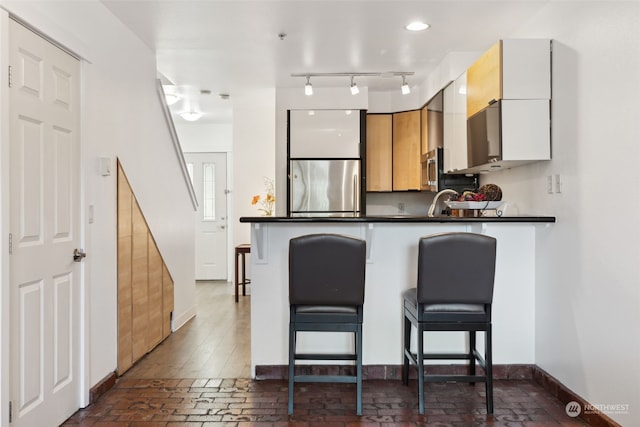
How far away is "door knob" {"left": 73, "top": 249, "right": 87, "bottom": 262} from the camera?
2.83 metres

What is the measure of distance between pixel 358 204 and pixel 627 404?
3.60m

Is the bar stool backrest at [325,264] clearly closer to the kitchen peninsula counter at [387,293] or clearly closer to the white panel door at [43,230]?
the kitchen peninsula counter at [387,293]

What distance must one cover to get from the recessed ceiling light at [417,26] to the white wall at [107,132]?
2131 millimetres

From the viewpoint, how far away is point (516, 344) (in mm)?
3350

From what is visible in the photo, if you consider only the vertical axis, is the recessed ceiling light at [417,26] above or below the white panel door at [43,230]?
above

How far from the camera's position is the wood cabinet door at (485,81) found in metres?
3.13

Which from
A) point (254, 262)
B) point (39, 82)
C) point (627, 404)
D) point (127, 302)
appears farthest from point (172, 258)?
point (627, 404)

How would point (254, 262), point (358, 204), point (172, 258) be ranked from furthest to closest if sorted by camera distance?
1. point (358, 204)
2. point (172, 258)
3. point (254, 262)

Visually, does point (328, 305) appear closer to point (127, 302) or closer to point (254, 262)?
point (254, 262)

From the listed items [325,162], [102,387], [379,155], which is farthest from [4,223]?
[379,155]

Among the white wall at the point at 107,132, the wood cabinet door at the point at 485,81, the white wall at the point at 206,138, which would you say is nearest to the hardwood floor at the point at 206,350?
the white wall at the point at 107,132

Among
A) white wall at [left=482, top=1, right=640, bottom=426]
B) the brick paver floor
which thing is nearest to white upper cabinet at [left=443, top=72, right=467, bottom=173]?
white wall at [left=482, top=1, right=640, bottom=426]

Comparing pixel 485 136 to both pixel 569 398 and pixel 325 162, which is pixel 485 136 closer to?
pixel 569 398

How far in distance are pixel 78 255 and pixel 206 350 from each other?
1591mm
